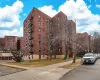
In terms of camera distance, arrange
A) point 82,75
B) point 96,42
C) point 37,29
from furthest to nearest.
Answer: point 96,42, point 37,29, point 82,75

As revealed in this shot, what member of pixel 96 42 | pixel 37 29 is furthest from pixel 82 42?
pixel 96 42

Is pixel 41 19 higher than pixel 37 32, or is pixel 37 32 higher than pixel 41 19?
pixel 41 19

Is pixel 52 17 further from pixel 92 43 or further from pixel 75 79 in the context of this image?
pixel 75 79

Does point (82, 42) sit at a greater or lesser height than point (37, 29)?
lesser

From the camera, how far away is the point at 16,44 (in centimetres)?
13350

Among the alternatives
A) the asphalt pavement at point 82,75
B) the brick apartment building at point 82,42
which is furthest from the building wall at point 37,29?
the asphalt pavement at point 82,75

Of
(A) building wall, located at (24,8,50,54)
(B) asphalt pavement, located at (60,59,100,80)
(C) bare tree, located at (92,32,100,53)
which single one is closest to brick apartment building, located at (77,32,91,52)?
(C) bare tree, located at (92,32,100,53)

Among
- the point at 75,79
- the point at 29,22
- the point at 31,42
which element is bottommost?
the point at 75,79

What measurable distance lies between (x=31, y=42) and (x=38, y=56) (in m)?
6.58

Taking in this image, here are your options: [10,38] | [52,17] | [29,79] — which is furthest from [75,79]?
[10,38]

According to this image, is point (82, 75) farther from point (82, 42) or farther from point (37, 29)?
point (37, 29)

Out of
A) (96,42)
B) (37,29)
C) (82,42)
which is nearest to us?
(82,42)

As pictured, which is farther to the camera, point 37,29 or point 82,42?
point 37,29

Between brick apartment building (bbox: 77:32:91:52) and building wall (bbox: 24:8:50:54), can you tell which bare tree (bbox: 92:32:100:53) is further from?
building wall (bbox: 24:8:50:54)
